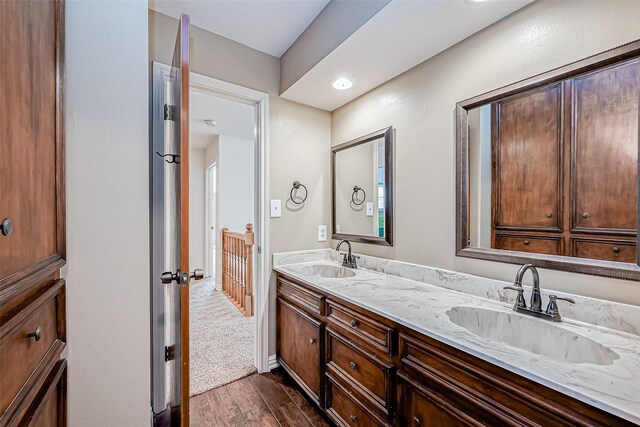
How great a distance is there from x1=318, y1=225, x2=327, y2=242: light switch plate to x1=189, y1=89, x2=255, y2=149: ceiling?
1.31m

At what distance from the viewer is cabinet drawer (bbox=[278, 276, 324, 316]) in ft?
5.55

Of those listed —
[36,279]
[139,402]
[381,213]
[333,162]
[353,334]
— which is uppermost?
Result: [333,162]

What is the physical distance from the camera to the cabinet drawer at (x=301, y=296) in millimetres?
1692

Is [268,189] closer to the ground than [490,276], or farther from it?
farther from it

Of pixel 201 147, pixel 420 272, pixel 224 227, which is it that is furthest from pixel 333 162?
pixel 201 147

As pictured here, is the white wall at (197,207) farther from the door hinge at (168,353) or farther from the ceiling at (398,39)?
the ceiling at (398,39)

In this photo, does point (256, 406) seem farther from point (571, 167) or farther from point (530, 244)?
point (571, 167)

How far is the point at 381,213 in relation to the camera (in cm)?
203

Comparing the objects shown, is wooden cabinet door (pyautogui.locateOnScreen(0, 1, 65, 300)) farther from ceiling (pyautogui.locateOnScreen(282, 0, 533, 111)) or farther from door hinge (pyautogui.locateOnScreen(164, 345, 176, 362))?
ceiling (pyautogui.locateOnScreen(282, 0, 533, 111))

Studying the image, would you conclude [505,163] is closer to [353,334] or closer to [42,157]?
[353,334]

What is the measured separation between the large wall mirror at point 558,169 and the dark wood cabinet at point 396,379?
61cm

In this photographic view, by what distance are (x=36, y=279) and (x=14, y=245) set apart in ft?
0.39

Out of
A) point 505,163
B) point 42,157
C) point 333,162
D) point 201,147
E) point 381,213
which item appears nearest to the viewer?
point 42,157

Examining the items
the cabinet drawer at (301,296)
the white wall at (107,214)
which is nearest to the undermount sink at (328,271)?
the cabinet drawer at (301,296)
